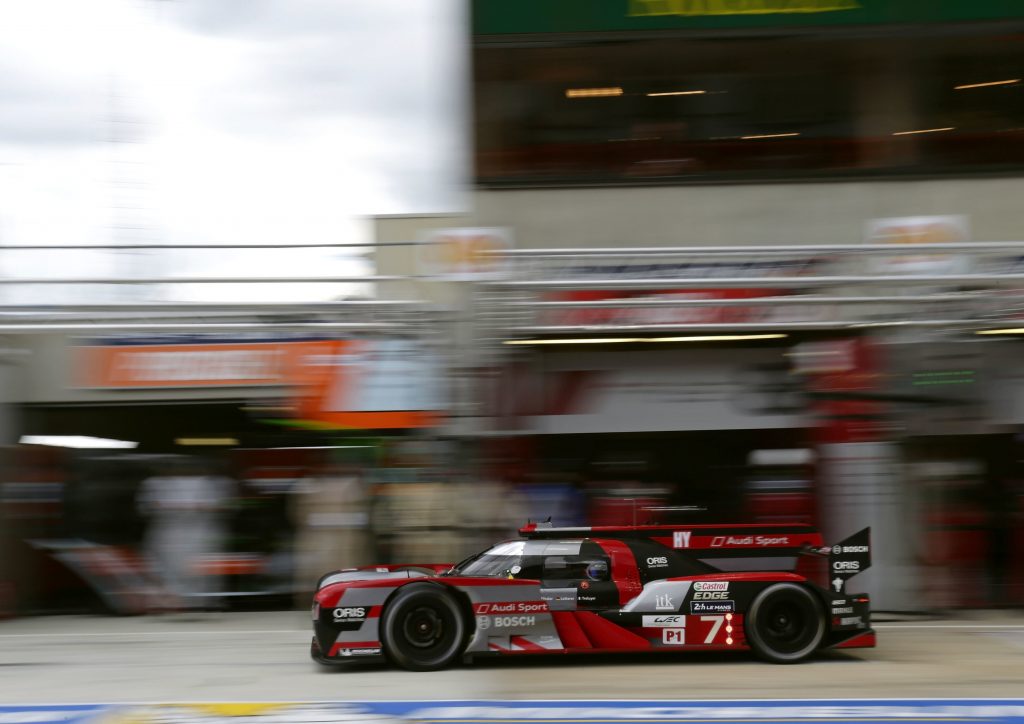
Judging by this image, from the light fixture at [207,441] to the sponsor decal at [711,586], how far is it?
6.24 meters

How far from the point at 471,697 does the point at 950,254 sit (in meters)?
5.81

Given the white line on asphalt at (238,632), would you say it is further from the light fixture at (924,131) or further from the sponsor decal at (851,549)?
the light fixture at (924,131)

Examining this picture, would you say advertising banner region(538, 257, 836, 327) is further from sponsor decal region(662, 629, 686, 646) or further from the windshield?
sponsor decal region(662, 629, 686, 646)

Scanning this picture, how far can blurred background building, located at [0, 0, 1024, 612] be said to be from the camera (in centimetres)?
1099

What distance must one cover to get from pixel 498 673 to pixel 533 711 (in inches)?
54.6

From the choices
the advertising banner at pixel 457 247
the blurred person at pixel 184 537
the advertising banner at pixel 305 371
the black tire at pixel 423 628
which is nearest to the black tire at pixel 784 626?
the black tire at pixel 423 628

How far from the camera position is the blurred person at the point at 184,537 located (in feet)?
37.0

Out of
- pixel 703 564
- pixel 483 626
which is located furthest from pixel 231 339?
pixel 703 564

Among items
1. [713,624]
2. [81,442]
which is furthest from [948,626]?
[81,442]

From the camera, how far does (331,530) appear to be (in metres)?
11.0

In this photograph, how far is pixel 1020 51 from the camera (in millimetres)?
11359

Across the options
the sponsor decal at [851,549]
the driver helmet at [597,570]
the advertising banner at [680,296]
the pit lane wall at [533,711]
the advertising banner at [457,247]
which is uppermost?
the advertising banner at [457,247]

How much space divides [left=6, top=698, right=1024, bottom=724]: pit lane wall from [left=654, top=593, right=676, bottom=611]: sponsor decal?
1.24 meters

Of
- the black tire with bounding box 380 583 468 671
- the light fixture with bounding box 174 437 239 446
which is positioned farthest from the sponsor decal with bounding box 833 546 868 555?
the light fixture with bounding box 174 437 239 446
